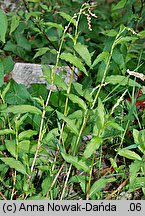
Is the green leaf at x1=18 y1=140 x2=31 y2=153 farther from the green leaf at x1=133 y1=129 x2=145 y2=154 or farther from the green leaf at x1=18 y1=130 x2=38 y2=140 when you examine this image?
the green leaf at x1=133 y1=129 x2=145 y2=154

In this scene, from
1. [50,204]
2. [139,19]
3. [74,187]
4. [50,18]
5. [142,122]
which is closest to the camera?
[50,204]

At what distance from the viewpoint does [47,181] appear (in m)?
1.62

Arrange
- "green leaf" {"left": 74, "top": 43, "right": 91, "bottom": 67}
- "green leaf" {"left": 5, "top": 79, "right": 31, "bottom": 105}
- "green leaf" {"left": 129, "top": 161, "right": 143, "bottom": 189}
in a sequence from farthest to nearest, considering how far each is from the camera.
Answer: "green leaf" {"left": 5, "top": 79, "right": 31, "bottom": 105} < "green leaf" {"left": 74, "top": 43, "right": 91, "bottom": 67} < "green leaf" {"left": 129, "top": 161, "right": 143, "bottom": 189}

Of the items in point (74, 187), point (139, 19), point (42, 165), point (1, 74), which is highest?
point (139, 19)

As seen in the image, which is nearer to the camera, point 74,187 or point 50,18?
point 74,187

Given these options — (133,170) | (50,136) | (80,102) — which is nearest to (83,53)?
(80,102)

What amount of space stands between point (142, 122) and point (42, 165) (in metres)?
0.50

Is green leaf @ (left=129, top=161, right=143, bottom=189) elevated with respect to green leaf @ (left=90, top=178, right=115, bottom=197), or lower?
elevated

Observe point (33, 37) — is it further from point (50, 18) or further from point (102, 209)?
point (102, 209)

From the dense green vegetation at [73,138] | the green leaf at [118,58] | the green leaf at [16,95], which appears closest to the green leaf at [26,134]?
the dense green vegetation at [73,138]

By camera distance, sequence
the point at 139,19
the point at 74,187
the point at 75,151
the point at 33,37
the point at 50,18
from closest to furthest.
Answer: the point at 75,151 → the point at 74,187 → the point at 139,19 → the point at 50,18 → the point at 33,37

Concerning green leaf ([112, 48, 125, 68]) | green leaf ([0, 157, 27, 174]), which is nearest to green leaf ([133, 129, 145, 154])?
green leaf ([0, 157, 27, 174])

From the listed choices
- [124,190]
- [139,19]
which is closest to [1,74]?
[124,190]

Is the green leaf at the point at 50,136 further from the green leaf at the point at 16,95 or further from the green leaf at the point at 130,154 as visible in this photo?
the green leaf at the point at 16,95
